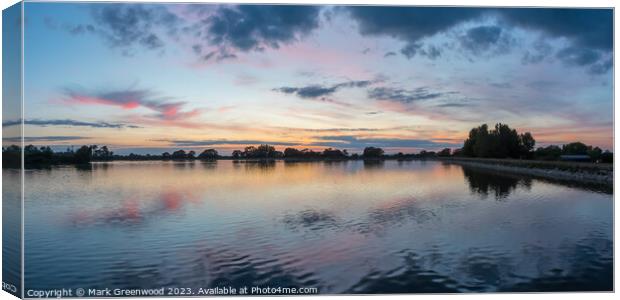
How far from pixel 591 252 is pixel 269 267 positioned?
8.20m

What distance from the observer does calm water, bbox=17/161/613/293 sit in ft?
31.8

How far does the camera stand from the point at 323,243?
12.6 metres

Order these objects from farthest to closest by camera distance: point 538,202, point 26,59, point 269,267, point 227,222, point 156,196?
1. point 156,196
2. point 538,202
3. point 227,222
4. point 269,267
5. point 26,59

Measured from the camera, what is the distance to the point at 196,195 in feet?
77.8

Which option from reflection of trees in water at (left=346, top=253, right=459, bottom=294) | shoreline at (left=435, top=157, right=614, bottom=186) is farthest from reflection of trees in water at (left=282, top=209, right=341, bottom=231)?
shoreline at (left=435, top=157, right=614, bottom=186)

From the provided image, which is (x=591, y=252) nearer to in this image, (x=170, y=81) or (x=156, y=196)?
(x=170, y=81)

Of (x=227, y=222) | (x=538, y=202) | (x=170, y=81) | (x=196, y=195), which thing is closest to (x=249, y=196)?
(x=196, y=195)

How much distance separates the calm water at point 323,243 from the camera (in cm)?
970

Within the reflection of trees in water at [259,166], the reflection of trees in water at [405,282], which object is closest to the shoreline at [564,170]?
the reflection of trees in water at [405,282]

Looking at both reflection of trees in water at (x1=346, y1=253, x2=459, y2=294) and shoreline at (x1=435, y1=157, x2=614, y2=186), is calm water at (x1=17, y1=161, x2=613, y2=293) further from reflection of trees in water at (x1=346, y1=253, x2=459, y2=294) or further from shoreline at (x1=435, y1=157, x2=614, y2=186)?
shoreline at (x1=435, y1=157, x2=614, y2=186)

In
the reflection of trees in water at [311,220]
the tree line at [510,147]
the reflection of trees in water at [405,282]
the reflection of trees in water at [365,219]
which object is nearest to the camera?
the reflection of trees in water at [405,282]

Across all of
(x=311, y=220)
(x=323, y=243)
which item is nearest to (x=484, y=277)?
(x=323, y=243)

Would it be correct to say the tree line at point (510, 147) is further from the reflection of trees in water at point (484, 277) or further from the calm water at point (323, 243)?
the reflection of trees in water at point (484, 277)

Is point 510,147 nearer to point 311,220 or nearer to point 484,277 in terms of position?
point 311,220
